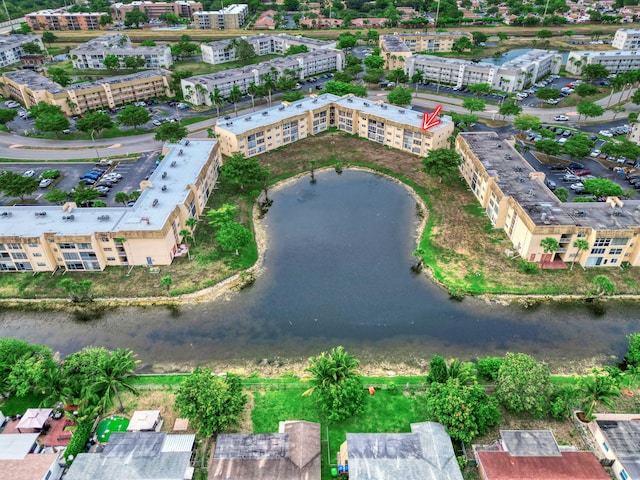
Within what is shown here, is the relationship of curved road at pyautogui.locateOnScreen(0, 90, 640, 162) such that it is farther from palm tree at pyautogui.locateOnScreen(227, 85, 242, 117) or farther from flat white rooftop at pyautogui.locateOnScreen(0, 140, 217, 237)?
flat white rooftop at pyautogui.locateOnScreen(0, 140, 217, 237)

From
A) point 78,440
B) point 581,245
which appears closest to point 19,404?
point 78,440

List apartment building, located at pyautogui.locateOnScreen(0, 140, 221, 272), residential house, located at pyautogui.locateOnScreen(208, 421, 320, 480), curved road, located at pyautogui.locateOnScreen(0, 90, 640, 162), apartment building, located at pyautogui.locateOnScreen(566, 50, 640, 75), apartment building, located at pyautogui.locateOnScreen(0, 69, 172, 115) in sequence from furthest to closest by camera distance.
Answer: apartment building, located at pyautogui.locateOnScreen(566, 50, 640, 75) → apartment building, located at pyautogui.locateOnScreen(0, 69, 172, 115) → curved road, located at pyautogui.locateOnScreen(0, 90, 640, 162) → apartment building, located at pyautogui.locateOnScreen(0, 140, 221, 272) → residential house, located at pyautogui.locateOnScreen(208, 421, 320, 480)

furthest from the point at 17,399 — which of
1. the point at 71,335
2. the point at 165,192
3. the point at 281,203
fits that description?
the point at 281,203

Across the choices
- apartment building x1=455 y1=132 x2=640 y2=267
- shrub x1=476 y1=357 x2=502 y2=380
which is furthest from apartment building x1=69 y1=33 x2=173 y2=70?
shrub x1=476 y1=357 x2=502 y2=380

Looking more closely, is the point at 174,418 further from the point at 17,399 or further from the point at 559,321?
the point at 559,321

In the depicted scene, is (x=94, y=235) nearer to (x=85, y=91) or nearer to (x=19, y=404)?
(x=19, y=404)

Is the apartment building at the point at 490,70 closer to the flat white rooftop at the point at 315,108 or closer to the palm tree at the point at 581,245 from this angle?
the flat white rooftop at the point at 315,108
